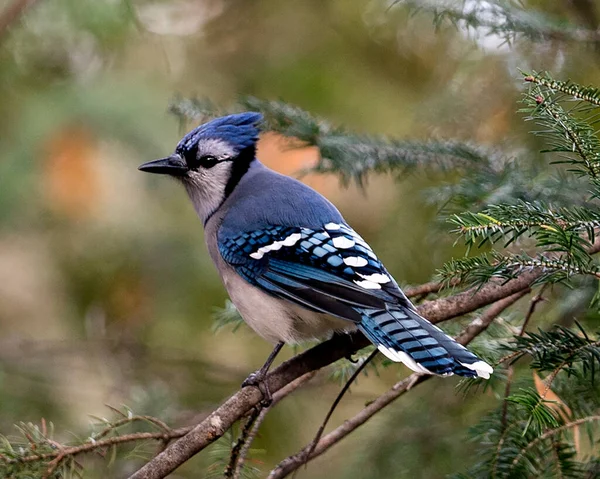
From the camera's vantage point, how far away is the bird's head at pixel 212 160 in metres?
1.94

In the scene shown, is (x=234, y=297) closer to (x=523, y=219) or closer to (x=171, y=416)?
(x=171, y=416)

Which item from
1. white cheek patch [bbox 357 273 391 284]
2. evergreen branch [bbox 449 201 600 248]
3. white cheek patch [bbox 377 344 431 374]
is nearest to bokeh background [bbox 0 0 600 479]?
white cheek patch [bbox 357 273 391 284]

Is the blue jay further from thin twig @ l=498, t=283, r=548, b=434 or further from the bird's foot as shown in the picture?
thin twig @ l=498, t=283, r=548, b=434

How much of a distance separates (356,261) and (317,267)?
85 mm

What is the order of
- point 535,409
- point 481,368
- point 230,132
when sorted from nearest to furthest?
point 535,409, point 481,368, point 230,132

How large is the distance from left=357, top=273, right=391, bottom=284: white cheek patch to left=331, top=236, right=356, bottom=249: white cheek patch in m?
0.09

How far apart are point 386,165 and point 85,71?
1385 mm

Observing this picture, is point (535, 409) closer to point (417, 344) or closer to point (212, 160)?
point (417, 344)

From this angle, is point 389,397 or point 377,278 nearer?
point 389,397

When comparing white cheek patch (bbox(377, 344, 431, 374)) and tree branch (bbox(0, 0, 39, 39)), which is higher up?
white cheek patch (bbox(377, 344, 431, 374))

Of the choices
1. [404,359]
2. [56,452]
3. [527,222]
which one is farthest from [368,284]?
[56,452]

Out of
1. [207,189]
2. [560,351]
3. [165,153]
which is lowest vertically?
[165,153]

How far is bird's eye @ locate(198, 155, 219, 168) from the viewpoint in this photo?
2.00m

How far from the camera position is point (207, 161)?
2.01m
